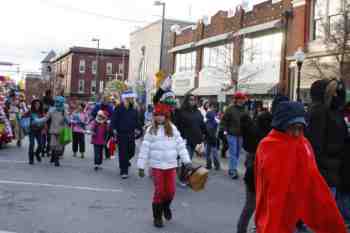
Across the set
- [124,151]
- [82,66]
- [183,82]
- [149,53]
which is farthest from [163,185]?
[82,66]

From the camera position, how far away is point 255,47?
98.0 ft

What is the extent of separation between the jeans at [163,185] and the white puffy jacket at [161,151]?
0.08 m

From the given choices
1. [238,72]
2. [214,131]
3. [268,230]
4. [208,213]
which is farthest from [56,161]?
[238,72]

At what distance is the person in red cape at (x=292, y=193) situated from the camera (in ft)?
13.4

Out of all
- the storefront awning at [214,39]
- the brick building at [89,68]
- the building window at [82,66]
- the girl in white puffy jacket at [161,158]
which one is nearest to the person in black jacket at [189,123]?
the girl in white puffy jacket at [161,158]

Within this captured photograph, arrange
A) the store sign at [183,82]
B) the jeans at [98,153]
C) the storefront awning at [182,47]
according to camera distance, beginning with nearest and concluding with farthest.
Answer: the jeans at [98,153] < the storefront awning at [182,47] < the store sign at [183,82]

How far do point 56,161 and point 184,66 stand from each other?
2976cm

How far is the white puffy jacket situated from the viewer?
7082mm

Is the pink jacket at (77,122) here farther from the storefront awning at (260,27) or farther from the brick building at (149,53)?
the brick building at (149,53)

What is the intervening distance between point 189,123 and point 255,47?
1917 centimetres

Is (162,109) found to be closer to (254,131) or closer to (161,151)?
(161,151)

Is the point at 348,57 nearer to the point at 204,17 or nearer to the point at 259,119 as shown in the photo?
the point at 259,119

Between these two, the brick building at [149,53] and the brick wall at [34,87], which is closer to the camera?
the brick building at [149,53]

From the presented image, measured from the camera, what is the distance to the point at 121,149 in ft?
37.5
